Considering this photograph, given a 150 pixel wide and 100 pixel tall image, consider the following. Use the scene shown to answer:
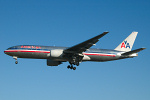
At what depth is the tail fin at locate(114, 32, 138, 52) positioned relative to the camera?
2179 inches

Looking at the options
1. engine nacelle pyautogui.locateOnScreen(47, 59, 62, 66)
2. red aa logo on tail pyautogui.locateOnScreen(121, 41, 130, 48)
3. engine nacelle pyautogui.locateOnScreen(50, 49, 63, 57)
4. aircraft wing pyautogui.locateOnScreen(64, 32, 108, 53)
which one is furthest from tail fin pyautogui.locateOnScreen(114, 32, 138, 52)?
engine nacelle pyautogui.locateOnScreen(50, 49, 63, 57)

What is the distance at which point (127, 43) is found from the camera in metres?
56.2

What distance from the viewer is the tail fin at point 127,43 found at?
55356 millimetres

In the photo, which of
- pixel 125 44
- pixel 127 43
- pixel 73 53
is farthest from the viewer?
pixel 127 43

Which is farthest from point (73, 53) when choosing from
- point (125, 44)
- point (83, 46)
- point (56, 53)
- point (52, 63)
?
point (125, 44)

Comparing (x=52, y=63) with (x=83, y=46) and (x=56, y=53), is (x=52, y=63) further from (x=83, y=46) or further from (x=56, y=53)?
(x=83, y=46)

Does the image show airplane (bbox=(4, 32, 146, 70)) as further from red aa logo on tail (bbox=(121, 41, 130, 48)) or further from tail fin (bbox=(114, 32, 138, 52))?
red aa logo on tail (bbox=(121, 41, 130, 48))

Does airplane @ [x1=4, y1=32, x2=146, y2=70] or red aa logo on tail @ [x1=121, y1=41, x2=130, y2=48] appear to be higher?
red aa logo on tail @ [x1=121, y1=41, x2=130, y2=48]

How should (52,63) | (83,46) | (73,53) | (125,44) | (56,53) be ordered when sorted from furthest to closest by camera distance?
(125,44)
(52,63)
(73,53)
(83,46)
(56,53)

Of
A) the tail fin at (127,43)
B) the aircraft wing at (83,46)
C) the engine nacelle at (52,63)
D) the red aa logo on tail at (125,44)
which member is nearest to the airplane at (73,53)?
the aircraft wing at (83,46)

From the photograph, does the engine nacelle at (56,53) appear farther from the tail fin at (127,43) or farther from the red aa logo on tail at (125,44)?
the red aa logo on tail at (125,44)

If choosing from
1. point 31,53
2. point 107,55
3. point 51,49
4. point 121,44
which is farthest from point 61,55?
point 121,44

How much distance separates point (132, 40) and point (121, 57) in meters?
6.02

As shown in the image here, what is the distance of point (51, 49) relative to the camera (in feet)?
162
